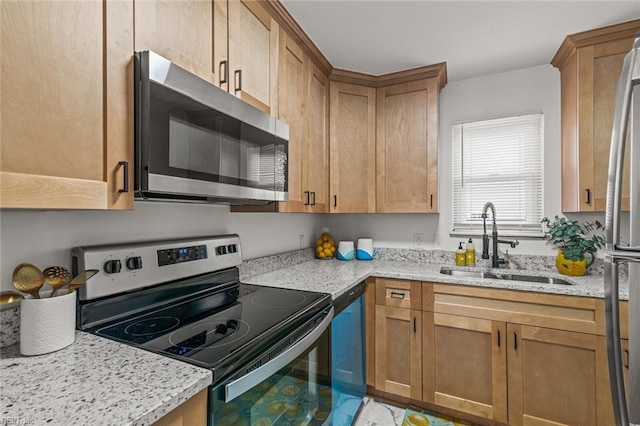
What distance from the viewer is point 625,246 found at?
1031 millimetres

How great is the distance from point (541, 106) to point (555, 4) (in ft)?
2.74

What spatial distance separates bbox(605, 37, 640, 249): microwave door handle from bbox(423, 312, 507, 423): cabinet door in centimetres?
99

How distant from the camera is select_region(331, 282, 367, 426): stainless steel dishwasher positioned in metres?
1.61

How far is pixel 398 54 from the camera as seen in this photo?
217 cm

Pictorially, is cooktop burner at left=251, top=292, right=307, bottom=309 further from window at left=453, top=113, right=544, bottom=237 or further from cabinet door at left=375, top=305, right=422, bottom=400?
window at left=453, top=113, right=544, bottom=237

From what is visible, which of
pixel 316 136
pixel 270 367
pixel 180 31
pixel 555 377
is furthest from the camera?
pixel 316 136

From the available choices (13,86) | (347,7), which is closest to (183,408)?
(13,86)

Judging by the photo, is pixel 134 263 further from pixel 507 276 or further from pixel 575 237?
pixel 575 237

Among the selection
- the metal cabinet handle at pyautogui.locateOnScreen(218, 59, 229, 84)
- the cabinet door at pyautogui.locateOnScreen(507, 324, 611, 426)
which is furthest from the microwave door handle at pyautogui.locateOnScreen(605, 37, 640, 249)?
the metal cabinet handle at pyautogui.locateOnScreen(218, 59, 229, 84)

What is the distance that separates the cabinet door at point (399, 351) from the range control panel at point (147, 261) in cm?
112

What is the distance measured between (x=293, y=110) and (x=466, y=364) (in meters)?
1.86

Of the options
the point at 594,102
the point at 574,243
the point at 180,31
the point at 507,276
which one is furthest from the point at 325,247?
the point at 594,102

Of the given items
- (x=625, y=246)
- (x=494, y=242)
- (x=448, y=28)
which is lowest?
(x=494, y=242)

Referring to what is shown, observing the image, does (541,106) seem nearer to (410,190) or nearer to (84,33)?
(410,190)
